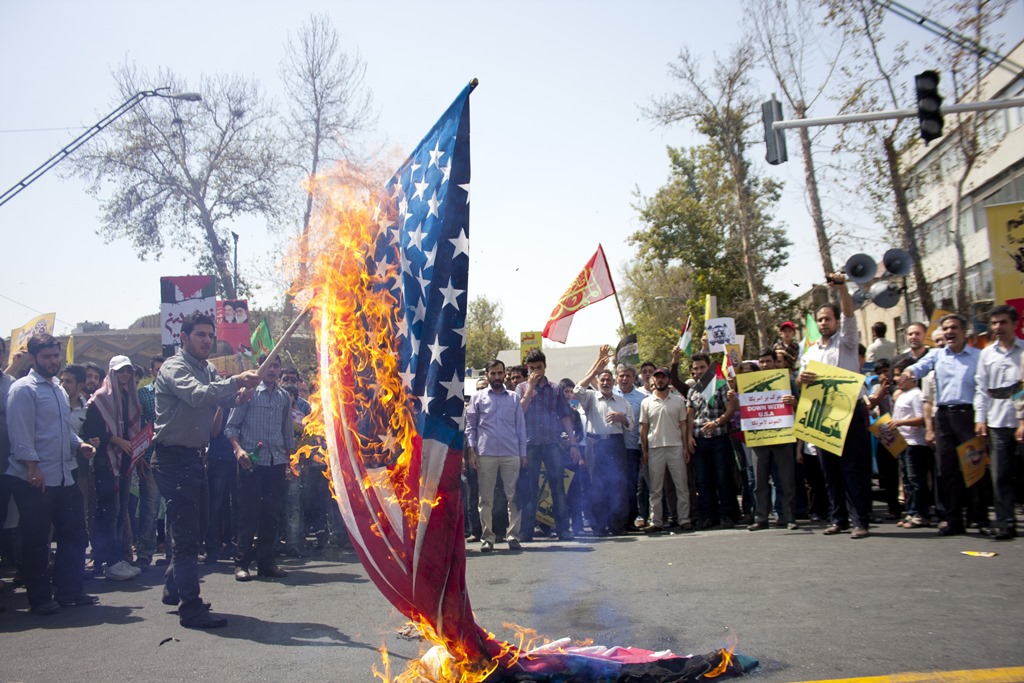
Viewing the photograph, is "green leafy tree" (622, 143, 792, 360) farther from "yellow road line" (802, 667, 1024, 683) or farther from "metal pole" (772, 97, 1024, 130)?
"yellow road line" (802, 667, 1024, 683)

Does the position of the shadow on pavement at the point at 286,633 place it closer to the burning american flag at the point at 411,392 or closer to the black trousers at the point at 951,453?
the burning american flag at the point at 411,392

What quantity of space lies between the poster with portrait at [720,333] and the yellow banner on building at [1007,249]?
195 inches

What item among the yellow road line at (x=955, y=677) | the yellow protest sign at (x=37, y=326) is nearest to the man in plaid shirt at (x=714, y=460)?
the yellow road line at (x=955, y=677)

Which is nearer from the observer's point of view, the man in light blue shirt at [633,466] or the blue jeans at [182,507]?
the blue jeans at [182,507]

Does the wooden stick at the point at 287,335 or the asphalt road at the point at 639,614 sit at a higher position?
the wooden stick at the point at 287,335

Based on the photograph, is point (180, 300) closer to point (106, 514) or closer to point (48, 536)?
point (106, 514)

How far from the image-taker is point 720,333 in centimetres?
1577

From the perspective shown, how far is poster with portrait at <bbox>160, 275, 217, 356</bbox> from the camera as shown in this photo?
13.5m

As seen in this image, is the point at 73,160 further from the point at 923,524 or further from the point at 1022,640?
the point at 1022,640

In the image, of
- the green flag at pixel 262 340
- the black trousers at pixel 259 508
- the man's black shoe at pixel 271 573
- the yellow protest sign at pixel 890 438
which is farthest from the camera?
the green flag at pixel 262 340

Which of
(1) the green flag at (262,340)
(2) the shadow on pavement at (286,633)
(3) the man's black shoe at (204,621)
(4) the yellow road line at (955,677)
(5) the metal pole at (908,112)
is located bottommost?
(2) the shadow on pavement at (286,633)

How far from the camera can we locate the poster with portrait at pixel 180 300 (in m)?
13.5

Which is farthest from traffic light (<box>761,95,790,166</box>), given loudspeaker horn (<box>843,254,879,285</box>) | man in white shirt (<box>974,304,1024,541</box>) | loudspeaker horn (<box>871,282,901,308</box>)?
man in white shirt (<box>974,304,1024,541</box>)

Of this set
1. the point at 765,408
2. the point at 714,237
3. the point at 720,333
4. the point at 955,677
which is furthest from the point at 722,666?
the point at 714,237
